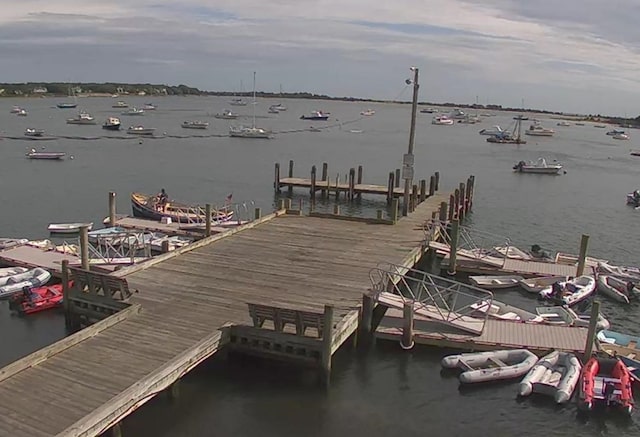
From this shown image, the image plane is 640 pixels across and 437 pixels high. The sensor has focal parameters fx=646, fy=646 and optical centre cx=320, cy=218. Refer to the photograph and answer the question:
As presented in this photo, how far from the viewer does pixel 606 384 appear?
53.8 feet

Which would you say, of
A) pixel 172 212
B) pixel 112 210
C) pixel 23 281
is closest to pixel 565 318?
pixel 23 281

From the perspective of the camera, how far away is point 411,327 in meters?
18.4

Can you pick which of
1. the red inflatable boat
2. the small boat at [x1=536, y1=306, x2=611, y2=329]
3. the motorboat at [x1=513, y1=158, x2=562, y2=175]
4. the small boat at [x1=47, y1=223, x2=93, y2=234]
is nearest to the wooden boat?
the small boat at [x1=47, y1=223, x2=93, y2=234]

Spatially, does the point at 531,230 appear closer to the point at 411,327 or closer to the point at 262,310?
the point at 411,327

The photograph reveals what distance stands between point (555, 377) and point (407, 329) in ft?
13.4

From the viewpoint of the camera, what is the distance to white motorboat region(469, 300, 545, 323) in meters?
20.3

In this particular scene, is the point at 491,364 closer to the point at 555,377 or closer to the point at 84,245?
the point at 555,377

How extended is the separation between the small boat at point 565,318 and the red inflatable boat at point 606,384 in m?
2.82

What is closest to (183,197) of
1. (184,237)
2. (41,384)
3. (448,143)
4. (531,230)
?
(184,237)

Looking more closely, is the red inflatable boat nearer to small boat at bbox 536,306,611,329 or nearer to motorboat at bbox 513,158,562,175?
small boat at bbox 536,306,611,329

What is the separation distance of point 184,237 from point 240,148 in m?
55.6

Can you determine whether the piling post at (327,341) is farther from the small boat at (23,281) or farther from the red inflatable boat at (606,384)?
the small boat at (23,281)

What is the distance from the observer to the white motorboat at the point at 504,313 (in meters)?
20.3

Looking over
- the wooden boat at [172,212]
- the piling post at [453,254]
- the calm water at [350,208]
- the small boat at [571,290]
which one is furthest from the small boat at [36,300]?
the small boat at [571,290]
